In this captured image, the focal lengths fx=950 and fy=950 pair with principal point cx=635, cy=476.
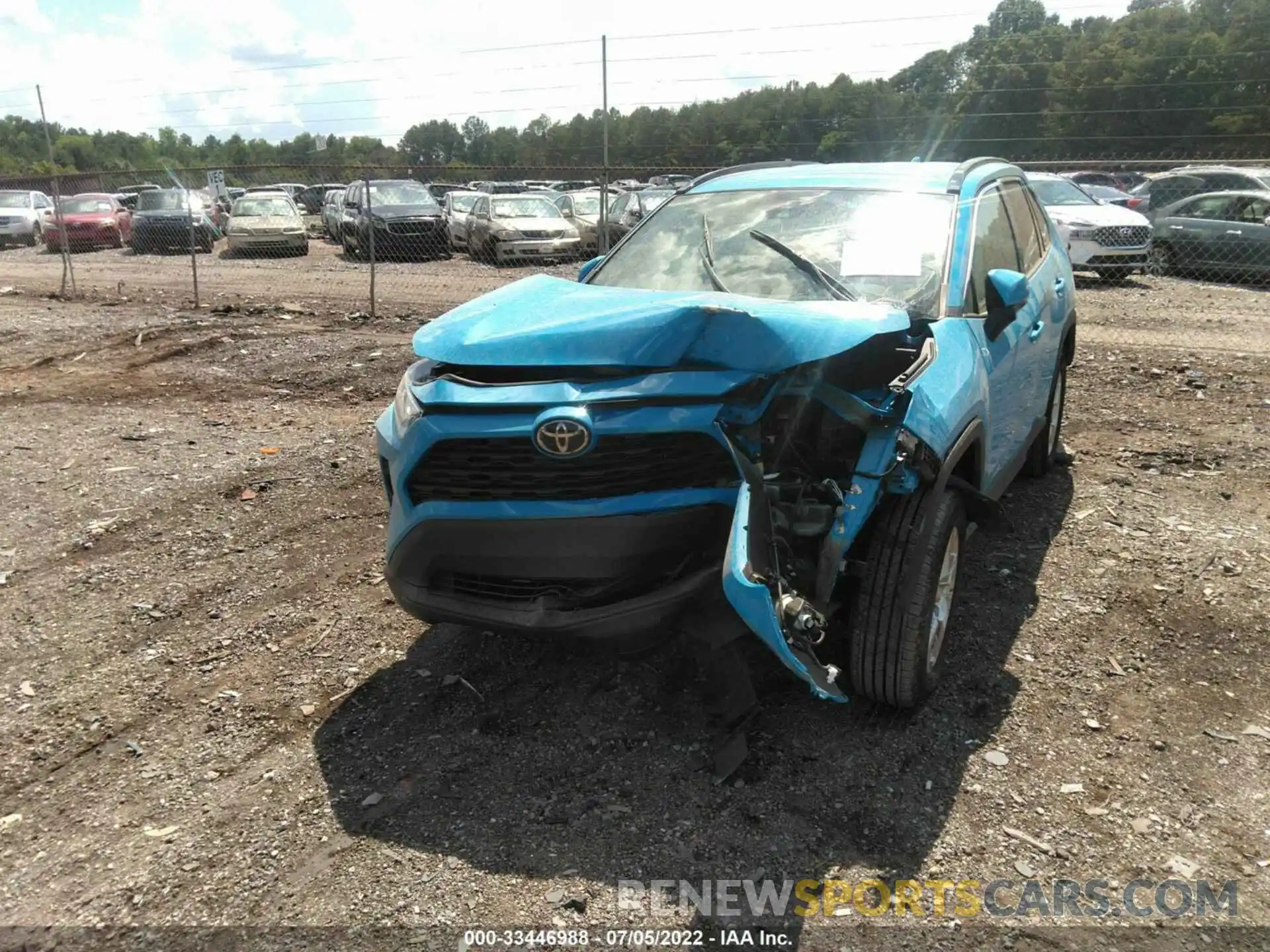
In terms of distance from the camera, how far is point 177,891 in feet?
8.77

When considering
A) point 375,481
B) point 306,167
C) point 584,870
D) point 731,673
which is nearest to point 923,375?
point 731,673

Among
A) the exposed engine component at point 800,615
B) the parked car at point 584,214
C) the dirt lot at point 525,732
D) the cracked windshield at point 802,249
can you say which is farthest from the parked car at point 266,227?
the exposed engine component at point 800,615

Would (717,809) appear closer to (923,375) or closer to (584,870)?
(584,870)

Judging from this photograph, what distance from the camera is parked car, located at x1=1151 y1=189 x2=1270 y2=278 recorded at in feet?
46.0

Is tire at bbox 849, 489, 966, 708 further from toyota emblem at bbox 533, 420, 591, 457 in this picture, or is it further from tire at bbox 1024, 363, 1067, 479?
tire at bbox 1024, 363, 1067, 479

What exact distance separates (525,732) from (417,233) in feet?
56.1

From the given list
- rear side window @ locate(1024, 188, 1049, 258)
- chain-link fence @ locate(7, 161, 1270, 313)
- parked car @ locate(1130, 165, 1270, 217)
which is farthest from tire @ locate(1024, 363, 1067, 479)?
parked car @ locate(1130, 165, 1270, 217)

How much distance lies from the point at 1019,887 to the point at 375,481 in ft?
14.0

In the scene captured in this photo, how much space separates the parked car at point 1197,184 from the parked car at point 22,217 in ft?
82.9

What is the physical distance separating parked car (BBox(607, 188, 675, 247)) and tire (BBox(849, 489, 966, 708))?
15348mm

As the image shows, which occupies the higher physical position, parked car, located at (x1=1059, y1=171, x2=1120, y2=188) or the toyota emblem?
parked car, located at (x1=1059, y1=171, x2=1120, y2=188)

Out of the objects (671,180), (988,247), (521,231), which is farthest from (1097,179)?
(988,247)

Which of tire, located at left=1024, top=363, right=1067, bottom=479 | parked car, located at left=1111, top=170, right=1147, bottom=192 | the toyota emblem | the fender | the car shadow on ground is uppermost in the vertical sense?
parked car, located at left=1111, top=170, right=1147, bottom=192

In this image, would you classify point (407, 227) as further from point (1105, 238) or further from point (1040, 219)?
point (1040, 219)
